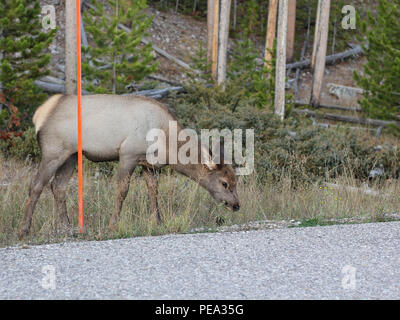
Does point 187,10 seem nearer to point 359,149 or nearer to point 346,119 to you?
point 346,119

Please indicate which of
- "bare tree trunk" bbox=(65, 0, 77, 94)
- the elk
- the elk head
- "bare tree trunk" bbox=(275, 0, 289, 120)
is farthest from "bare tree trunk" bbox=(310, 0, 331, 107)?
the elk

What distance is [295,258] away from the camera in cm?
607

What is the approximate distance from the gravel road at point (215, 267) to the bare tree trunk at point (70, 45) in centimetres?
909

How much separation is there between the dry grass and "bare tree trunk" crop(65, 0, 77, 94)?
4.71 m

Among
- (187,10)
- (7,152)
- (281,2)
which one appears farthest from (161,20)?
(7,152)

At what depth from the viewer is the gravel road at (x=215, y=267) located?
16.2 feet

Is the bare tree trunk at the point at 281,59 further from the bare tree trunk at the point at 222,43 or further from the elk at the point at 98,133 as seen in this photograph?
the elk at the point at 98,133

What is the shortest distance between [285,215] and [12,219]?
13.6 feet

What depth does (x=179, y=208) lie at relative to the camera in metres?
9.08

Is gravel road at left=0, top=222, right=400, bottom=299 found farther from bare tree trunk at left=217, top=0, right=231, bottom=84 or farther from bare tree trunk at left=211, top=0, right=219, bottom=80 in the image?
bare tree trunk at left=211, top=0, right=219, bottom=80

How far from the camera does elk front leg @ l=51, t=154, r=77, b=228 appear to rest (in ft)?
28.1

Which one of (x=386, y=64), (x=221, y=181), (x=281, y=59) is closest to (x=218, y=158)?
(x=221, y=181)

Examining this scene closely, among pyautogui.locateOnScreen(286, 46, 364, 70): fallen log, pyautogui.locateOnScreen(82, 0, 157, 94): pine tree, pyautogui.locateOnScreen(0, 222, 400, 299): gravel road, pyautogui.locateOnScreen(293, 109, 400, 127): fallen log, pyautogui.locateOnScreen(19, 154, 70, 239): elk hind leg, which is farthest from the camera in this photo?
pyautogui.locateOnScreen(286, 46, 364, 70): fallen log
